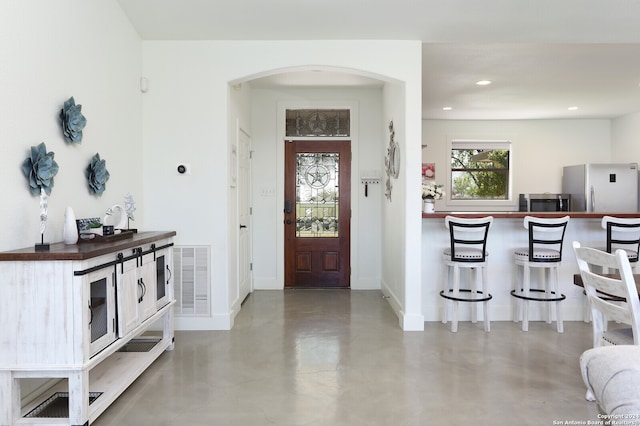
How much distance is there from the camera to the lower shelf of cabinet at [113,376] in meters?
2.38

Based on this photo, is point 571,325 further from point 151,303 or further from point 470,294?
point 151,303

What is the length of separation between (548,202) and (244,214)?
16.1 feet

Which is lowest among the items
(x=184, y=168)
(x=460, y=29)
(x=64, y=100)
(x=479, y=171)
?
(x=184, y=168)

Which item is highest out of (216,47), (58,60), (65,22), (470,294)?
(216,47)

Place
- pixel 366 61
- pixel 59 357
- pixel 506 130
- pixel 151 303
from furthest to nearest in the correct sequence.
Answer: pixel 506 130, pixel 366 61, pixel 151 303, pixel 59 357

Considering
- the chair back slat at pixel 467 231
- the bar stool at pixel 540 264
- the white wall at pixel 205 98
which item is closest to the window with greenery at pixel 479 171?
the bar stool at pixel 540 264

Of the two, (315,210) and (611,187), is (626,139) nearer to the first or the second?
(611,187)

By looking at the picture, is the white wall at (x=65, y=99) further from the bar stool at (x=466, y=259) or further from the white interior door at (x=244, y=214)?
the bar stool at (x=466, y=259)

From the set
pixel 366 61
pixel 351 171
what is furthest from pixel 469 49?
pixel 351 171

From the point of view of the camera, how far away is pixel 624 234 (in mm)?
4039

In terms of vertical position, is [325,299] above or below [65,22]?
below

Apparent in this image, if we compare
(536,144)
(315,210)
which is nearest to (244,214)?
(315,210)

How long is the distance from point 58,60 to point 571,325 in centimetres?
475

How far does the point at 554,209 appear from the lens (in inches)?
284
